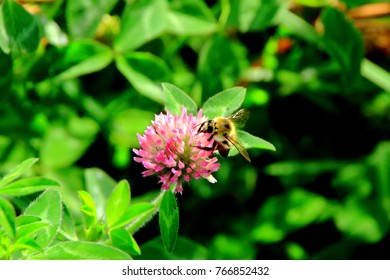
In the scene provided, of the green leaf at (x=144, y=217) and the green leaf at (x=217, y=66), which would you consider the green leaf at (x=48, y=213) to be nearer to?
the green leaf at (x=144, y=217)

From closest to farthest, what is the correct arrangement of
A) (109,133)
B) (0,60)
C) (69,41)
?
(0,60) < (69,41) < (109,133)

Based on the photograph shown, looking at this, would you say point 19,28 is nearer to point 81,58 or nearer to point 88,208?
point 81,58

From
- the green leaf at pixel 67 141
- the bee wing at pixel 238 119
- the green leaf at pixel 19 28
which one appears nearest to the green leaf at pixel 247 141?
the bee wing at pixel 238 119

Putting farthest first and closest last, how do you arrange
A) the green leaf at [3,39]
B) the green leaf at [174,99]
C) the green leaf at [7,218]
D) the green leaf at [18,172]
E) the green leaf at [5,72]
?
the green leaf at [5,72]
the green leaf at [3,39]
the green leaf at [174,99]
the green leaf at [18,172]
the green leaf at [7,218]

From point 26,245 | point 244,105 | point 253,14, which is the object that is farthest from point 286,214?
point 26,245
